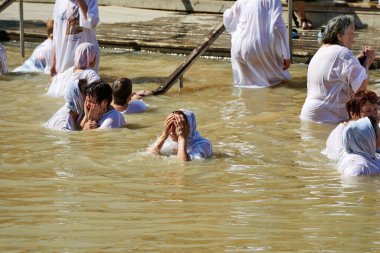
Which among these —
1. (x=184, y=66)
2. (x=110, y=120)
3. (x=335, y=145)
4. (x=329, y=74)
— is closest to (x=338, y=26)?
(x=329, y=74)

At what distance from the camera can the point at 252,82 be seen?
14.4m

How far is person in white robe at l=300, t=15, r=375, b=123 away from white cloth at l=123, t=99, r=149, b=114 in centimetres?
179

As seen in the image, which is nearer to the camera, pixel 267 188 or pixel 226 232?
pixel 226 232

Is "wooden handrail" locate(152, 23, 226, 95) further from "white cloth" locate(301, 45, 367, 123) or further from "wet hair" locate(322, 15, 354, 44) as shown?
"wet hair" locate(322, 15, 354, 44)

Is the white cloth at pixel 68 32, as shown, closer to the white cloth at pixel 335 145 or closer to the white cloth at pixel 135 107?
the white cloth at pixel 135 107

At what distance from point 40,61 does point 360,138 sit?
720cm

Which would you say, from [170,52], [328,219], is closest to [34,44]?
[170,52]

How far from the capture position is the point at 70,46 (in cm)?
1435

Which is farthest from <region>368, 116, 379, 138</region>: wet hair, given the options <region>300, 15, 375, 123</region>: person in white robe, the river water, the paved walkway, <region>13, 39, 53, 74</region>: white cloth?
<region>13, 39, 53, 74</region>: white cloth

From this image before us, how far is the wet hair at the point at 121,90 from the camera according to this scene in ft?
38.7

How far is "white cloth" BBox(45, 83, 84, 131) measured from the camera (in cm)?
1116

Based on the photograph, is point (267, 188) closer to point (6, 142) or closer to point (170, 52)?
point (6, 142)

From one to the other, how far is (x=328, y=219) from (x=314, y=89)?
4.15 metres

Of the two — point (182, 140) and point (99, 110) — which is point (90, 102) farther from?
point (182, 140)
